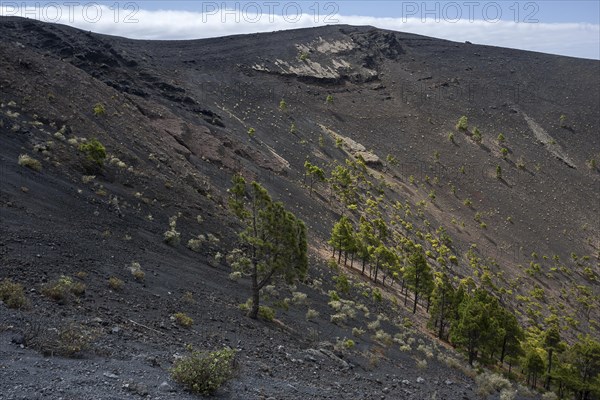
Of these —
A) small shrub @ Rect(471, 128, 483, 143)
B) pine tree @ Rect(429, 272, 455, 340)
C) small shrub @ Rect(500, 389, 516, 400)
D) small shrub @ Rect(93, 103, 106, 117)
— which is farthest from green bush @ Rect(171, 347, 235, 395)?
small shrub @ Rect(471, 128, 483, 143)

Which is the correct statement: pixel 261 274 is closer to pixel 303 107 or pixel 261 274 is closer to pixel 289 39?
pixel 303 107

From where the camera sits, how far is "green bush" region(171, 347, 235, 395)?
36.5 ft

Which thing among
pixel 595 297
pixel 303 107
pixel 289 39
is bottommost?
pixel 595 297

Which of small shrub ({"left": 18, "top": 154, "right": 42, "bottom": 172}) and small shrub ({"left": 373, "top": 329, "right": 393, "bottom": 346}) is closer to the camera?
small shrub ({"left": 18, "top": 154, "right": 42, "bottom": 172})

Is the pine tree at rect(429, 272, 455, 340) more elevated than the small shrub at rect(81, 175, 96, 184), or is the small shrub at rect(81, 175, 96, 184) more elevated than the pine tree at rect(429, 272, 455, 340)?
the small shrub at rect(81, 175, 96, 184)

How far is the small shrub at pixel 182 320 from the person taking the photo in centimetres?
1622

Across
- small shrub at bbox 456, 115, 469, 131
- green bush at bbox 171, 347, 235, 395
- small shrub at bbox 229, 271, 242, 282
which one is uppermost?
small shrub at bbox 456, 115, 469, 131

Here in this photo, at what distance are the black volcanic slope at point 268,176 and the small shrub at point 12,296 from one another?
354 mm

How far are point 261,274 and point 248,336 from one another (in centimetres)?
467

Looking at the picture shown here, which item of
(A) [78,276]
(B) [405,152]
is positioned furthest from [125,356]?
(B) [405,152]

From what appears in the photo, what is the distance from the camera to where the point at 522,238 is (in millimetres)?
63250

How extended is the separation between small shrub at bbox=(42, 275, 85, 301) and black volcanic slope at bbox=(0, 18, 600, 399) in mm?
245

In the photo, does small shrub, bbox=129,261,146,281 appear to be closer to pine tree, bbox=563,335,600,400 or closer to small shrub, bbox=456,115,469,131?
pine tree, bbox=563,335,600,400

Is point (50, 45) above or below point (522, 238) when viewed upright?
above
